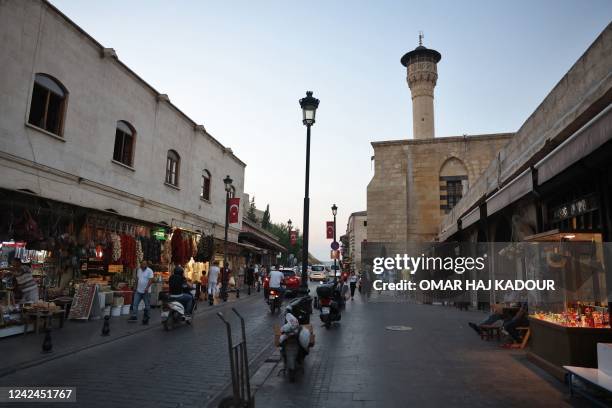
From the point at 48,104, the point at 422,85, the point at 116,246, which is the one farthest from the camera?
the point at 422,85

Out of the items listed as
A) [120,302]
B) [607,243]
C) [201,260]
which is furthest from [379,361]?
[201,260]

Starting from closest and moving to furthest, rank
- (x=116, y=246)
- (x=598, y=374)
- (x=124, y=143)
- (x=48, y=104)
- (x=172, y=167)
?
(x=598, y=374)
(x=48, y=104)
(x=116, y=246)
(x=124, y=143)
(x=172, y=167)

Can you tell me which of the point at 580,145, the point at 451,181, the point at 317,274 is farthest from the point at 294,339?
the point at 317,274

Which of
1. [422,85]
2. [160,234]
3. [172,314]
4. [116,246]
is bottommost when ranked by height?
[172,314]

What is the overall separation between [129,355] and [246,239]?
2266 centimetres

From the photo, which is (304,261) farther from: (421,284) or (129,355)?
(421,284)

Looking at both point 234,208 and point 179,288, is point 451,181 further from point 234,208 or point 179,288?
point 179,288

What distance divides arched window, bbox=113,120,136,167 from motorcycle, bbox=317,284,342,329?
951cm

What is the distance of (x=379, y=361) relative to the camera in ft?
24.5

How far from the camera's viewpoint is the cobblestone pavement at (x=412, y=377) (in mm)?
5289

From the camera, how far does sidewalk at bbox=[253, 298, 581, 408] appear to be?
5.30m

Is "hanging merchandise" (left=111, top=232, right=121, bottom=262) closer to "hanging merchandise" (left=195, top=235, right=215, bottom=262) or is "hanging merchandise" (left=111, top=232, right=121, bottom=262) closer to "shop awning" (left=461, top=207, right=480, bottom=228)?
"hanging merchandise" (left=195, top=235, right=215, bottom=262)

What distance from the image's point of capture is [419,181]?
30.6 metres

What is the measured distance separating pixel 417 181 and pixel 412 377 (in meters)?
25.6
